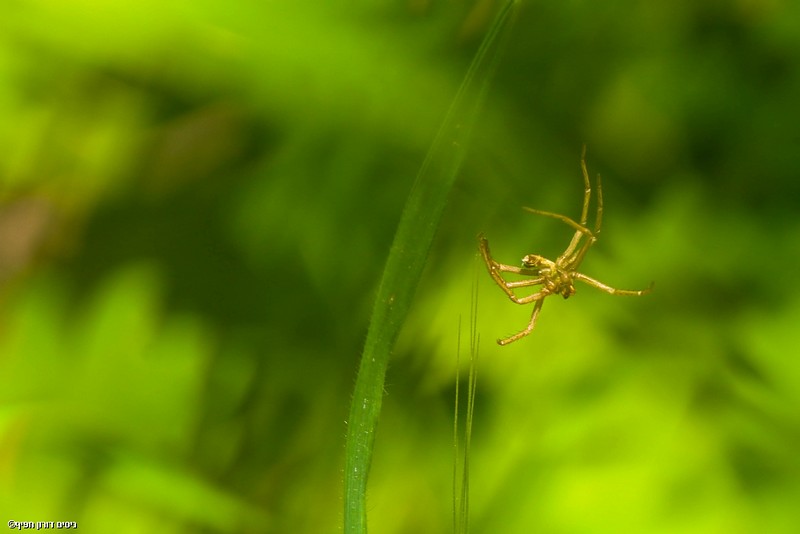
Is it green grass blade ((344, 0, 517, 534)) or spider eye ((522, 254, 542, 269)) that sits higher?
spider eye ((522, 254, 542, 269))

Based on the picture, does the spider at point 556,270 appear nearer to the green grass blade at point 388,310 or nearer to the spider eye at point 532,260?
the spider eye at point 532,260

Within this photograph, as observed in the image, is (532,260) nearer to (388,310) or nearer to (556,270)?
(556,270)

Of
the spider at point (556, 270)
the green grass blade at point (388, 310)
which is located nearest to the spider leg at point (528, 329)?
the spider at point (556, 270)

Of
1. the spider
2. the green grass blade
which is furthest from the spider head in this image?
the green grass blade

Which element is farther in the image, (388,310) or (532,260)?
(532,260)

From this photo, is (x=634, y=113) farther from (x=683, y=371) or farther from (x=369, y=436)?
(x=369, y=436)

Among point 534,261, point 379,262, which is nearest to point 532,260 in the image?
point 534,261

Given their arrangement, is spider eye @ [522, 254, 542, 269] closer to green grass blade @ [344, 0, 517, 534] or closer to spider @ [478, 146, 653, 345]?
spider @ [478, 146, 653, 345]
